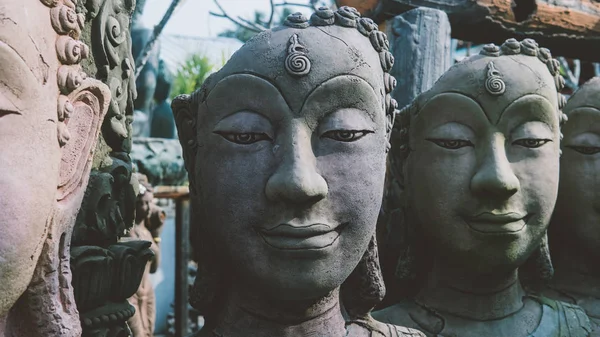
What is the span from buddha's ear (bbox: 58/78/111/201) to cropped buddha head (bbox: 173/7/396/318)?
0.42 metres

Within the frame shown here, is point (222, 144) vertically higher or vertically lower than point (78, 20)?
lower

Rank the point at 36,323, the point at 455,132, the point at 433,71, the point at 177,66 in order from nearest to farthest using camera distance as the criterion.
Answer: the point at 36,323 < the point at 455,132 < the point at 433,71 < the point at 177,66

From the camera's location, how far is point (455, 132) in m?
3.13

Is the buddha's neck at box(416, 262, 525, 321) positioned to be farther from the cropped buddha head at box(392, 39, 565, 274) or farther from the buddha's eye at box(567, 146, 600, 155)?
the buddha's eye at box(567, 146, 600, 155)

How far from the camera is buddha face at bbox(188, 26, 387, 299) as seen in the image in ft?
7.87

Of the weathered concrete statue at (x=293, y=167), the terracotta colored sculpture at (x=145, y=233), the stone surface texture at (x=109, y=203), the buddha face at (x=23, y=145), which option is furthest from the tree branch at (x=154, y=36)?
the buddha face at (x=23, y=145)

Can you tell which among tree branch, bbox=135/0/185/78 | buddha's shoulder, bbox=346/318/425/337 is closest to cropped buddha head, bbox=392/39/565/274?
buddha's shoulder, bbox=346/318/425/337

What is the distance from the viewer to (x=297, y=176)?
2.33 meters

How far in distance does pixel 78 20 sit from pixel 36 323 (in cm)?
86

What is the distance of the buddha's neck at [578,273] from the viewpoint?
153 inches

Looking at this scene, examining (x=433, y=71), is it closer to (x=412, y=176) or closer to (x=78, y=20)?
(x=412, y=176)

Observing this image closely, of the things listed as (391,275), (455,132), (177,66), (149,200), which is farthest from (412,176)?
(177,66)

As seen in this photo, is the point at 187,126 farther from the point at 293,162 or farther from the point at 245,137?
the point at 293,162

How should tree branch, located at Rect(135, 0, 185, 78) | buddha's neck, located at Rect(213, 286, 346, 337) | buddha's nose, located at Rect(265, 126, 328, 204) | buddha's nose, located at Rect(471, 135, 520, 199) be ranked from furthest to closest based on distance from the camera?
tree branch, located at Rect(135, 0, 185, 78) → buddha's nose, located at Rect(471, 135, 520, 199) → buddha's neck, located at Rect(213, 286, 346, 337) → buddha's nose, located at Rect(265, 126, 328, 204)
